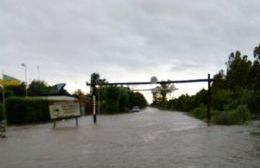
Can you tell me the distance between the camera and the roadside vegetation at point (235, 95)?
37.7m

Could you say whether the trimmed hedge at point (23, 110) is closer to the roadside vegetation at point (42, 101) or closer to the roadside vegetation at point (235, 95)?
the roadside vegetation at point (42, 101)

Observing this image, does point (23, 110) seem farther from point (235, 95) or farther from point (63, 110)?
point (235, 95)

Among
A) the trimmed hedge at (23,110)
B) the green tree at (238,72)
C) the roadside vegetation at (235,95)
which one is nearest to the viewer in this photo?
the roadside vegetation at (235,95)

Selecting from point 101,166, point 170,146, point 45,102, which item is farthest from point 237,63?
point 101,166

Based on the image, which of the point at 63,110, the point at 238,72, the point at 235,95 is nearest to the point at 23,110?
the point at 63,110

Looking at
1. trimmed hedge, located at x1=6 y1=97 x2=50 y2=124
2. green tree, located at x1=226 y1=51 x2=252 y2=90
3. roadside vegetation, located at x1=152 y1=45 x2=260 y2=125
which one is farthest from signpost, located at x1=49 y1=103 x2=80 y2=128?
green tree, located at x1=226 y1=51 x2=252 y2=90

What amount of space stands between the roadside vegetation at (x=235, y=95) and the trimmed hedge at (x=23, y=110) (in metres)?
15.5

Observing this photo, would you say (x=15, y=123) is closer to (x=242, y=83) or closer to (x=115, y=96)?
(x=242, y=83)

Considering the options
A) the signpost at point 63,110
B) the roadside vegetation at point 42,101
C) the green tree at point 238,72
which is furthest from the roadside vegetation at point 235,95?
the roadside vegetation at point 42,101

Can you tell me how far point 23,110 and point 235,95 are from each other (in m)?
25.5

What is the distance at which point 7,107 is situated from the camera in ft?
137

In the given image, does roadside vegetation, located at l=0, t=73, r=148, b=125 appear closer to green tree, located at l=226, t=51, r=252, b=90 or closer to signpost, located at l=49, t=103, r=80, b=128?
signpost, located at l=49, t=103, r=80, b=128

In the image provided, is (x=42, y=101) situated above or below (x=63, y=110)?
above

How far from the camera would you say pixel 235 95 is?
56906 mm
